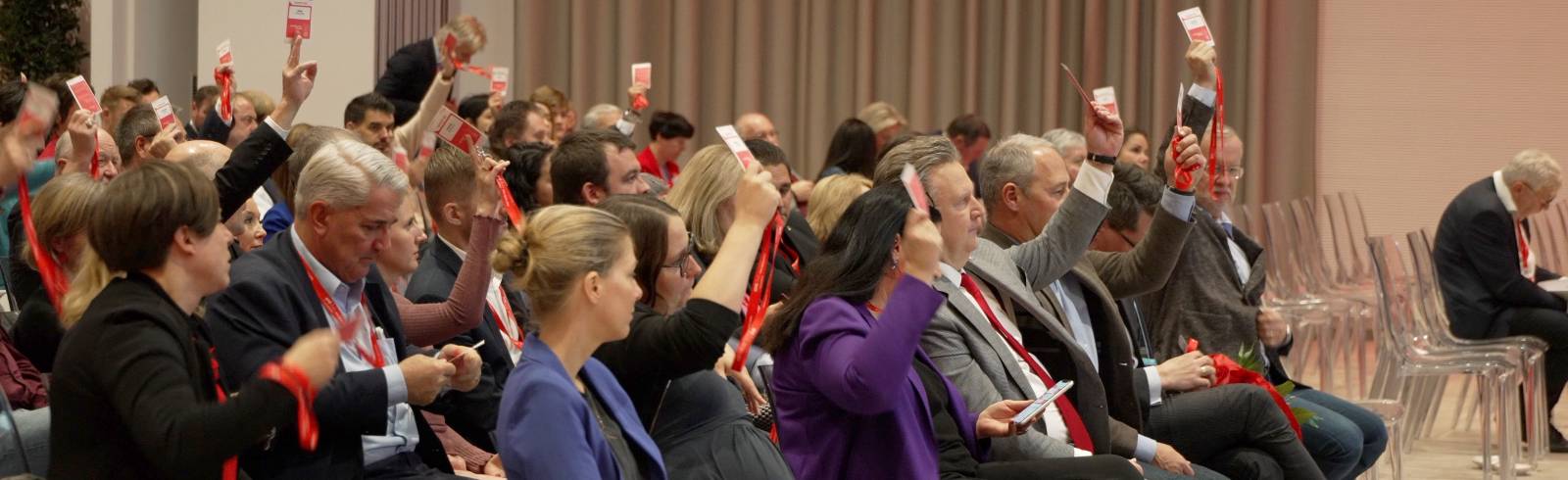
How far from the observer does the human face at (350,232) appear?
9.34ft

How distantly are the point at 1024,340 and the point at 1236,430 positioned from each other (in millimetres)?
674

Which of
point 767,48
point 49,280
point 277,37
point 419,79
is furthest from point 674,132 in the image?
point 49,280

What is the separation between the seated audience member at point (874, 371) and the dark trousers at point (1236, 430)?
3.09ft

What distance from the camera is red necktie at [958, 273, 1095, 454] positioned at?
11.4ft

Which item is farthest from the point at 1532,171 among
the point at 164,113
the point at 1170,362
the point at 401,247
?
the point at 401,247

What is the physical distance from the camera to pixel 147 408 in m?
2.17

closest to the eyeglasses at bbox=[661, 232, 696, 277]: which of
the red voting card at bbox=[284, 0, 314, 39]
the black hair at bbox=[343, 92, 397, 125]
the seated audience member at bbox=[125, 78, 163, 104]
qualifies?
the red voting card at bbox=[284, 0, 314, 39]

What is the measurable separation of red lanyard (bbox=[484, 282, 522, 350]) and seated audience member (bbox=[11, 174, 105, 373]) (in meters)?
0.82

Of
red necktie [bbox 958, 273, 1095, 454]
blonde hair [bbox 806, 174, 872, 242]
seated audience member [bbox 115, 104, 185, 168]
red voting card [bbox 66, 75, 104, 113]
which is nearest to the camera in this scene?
red necktie [bbox 958, 273, 1095, 454]

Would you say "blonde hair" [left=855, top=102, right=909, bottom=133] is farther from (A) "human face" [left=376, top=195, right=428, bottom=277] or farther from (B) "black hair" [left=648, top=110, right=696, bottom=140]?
(A) "human face" [left=376, top=195, right=428, bottom=277]

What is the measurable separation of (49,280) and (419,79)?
5114 mm

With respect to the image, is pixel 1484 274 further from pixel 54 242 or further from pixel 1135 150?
pixel 54 242

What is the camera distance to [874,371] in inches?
107

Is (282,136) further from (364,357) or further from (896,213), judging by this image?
(896,213)
